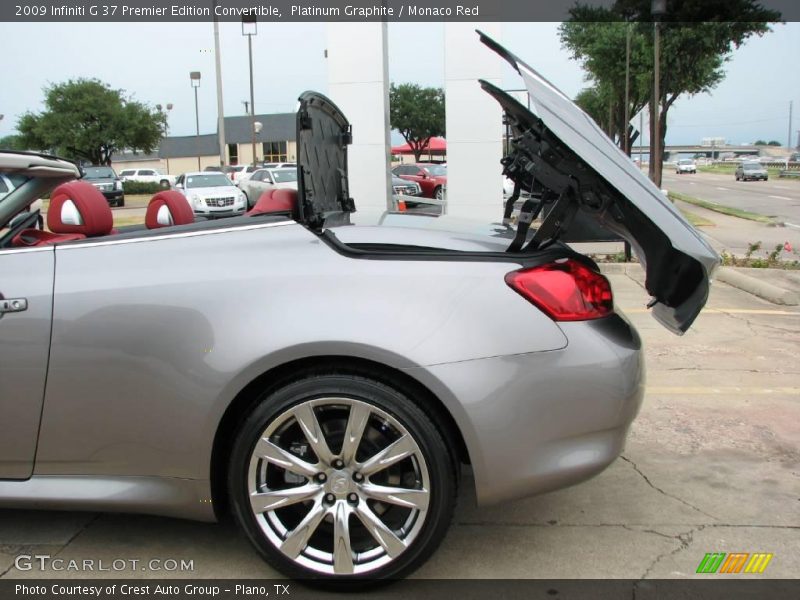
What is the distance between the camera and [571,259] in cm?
278

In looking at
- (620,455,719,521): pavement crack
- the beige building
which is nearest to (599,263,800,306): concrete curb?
(620,455,719,521): pavement crack

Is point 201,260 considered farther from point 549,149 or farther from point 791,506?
point 791,506

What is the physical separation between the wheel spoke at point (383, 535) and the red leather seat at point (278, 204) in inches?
48.8

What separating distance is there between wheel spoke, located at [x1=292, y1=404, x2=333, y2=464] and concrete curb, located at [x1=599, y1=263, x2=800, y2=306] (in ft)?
16.6

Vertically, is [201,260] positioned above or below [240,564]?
above

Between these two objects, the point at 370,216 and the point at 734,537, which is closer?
the point at 734,537

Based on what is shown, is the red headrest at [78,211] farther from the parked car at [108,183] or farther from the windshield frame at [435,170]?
the parked car at [108,183]

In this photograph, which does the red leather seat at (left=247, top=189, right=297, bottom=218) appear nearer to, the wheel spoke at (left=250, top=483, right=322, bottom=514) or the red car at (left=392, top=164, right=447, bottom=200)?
the wheel spoke at (left=250, top=483, right=322, bottom=514)

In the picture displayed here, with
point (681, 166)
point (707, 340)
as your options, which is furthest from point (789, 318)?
point (681, 166)

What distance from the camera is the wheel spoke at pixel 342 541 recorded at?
2510mm

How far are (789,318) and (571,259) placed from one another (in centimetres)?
529

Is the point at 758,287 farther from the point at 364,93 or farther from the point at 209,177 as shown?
the point at 209,177

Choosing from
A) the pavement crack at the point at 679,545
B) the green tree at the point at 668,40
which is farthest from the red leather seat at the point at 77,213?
the green tree at the point at 668,40

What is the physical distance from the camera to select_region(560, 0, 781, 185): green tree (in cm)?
2653
